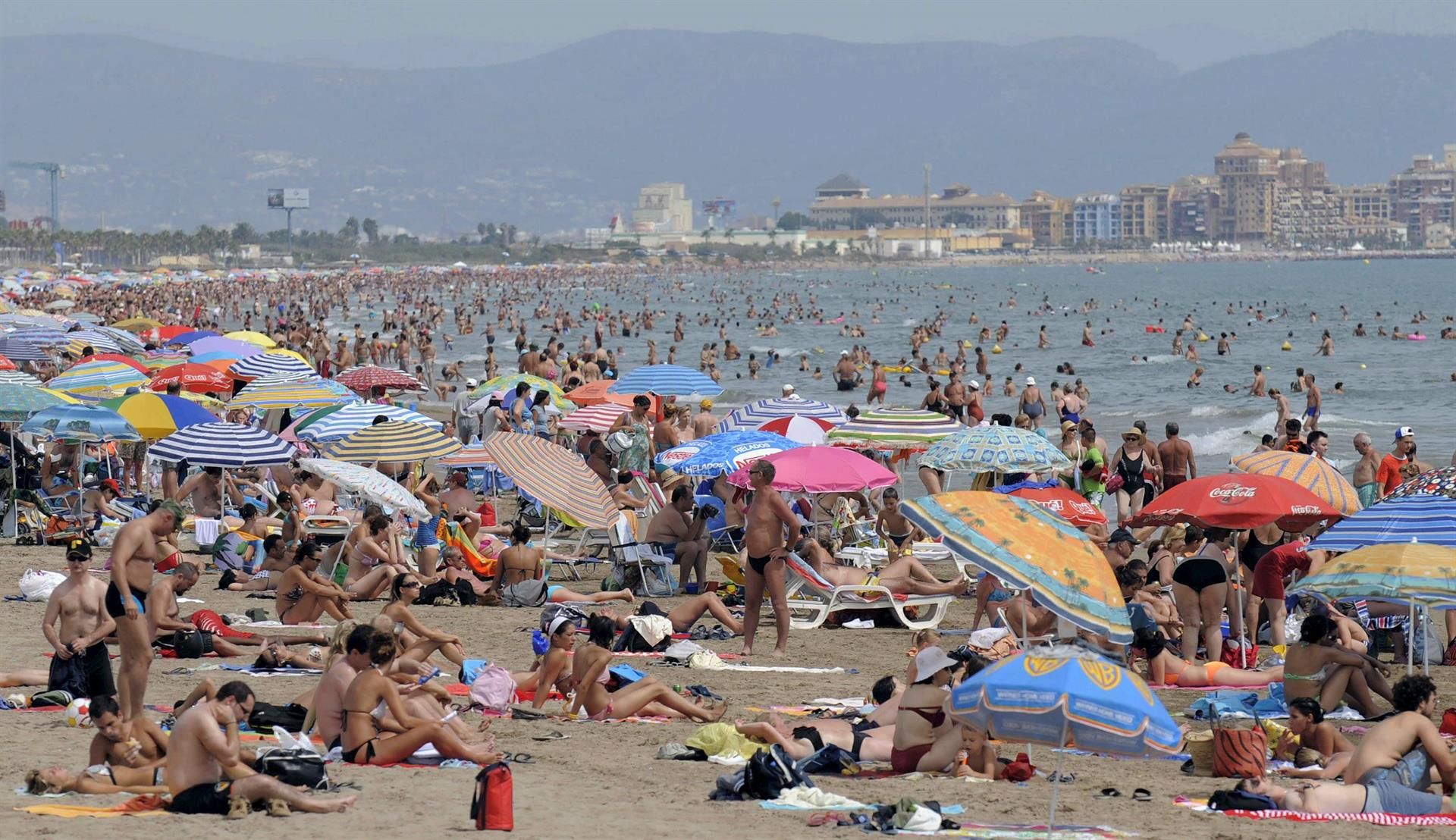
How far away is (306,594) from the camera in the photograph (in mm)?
10758

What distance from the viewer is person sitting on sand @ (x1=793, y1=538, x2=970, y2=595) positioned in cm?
1145

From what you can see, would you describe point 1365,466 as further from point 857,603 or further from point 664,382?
point 664,382

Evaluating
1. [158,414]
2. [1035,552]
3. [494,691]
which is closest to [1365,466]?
[1035,552]

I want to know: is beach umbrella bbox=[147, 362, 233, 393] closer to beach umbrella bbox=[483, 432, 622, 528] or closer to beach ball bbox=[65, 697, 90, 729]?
beach umbrella bbox=[483, 432, 622, 528]

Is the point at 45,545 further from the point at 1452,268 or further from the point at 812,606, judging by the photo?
the point at 1452,268

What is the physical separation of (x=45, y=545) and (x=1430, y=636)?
10.3 m

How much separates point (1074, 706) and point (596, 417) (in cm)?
1163

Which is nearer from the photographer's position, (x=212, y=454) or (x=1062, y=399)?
(x=212, y=454)

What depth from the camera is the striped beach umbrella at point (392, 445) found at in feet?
43.9

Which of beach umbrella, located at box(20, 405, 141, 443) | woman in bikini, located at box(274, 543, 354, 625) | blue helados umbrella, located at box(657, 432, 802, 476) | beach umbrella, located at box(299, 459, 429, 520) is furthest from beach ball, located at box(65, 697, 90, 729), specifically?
beach umbrella, located at box(20, 405, 141, 443)

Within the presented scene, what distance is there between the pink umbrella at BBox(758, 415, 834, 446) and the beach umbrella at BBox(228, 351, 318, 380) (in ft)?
22.0

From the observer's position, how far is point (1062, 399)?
21.6m

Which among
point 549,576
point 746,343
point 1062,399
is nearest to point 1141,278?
point 746,343

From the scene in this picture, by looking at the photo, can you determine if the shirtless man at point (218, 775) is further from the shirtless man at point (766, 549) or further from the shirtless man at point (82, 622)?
the shirtless man at point (766, 549)
